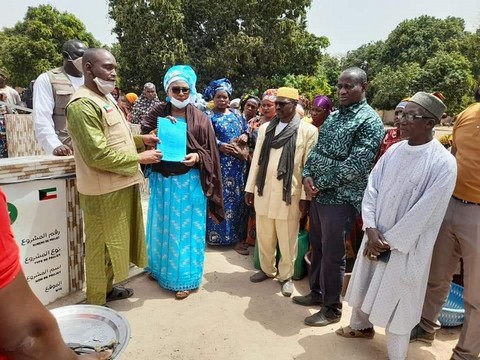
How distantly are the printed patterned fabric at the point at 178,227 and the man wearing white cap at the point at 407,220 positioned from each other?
1.63 meters

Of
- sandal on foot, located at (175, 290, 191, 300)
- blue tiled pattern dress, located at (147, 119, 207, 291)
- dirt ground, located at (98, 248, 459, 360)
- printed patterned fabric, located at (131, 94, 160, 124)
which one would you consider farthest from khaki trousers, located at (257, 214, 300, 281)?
printed patterned fabric, located at (131, 94, 160, 124)

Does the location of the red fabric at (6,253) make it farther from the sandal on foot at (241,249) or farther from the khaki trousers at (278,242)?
the sandal on foot at (241,249)

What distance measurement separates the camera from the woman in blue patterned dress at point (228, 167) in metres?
4.65

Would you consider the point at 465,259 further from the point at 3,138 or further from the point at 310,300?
the point at 3,138

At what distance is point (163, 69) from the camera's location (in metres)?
18.4

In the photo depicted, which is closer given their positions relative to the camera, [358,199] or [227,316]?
[358,199]

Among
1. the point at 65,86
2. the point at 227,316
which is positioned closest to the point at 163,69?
the point at 65,86

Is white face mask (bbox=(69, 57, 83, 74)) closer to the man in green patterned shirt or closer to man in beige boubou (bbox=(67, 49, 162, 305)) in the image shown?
man in beige boubou (bbox=(67, 49, 162, 305))

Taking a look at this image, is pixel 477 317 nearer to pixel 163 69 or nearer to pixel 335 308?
pixel 335 308

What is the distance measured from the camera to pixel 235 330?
119 inches

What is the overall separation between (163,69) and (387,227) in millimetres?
17641

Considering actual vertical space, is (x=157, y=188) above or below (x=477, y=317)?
above

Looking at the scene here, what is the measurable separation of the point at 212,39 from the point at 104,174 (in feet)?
60.3

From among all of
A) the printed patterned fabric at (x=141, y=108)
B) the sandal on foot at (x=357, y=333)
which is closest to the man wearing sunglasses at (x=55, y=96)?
the sandal on foot at (x=357, y=333)
